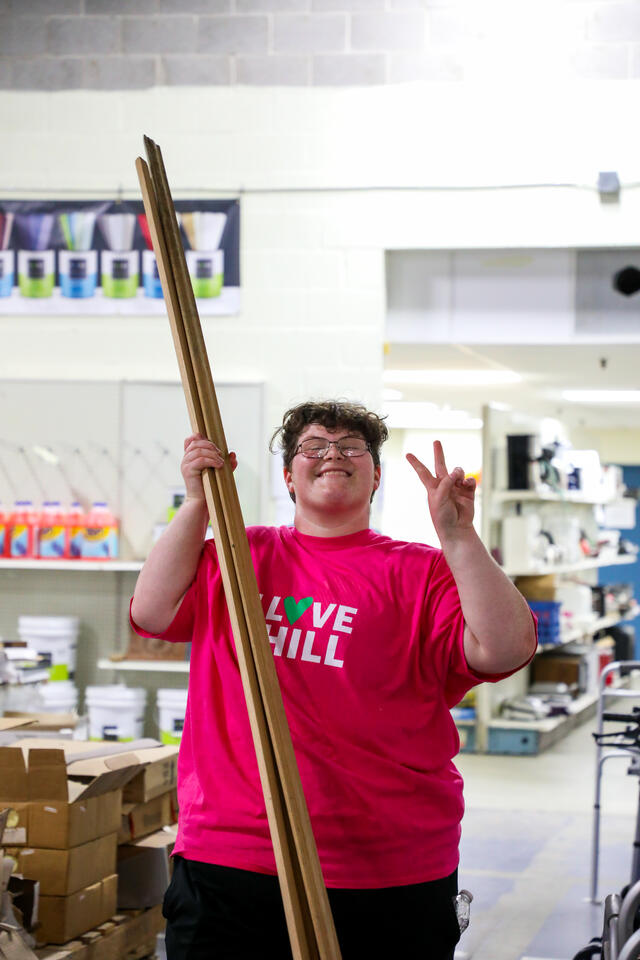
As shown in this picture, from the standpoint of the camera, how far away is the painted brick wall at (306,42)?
19.0ft

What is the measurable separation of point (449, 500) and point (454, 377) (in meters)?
6.82

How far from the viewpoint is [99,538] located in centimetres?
573

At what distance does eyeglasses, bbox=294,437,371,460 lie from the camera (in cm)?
215

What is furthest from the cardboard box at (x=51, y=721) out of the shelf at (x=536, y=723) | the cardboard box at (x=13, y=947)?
the shelf at (x=536, y=723)

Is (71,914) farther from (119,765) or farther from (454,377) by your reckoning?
(454,377)

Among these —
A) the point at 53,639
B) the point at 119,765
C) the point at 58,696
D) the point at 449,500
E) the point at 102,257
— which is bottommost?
the point at 58,696

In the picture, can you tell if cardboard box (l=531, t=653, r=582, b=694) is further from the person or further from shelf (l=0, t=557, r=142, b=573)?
the person

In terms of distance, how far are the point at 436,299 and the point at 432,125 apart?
2.74 feet

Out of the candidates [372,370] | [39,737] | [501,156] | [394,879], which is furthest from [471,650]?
[501,156]

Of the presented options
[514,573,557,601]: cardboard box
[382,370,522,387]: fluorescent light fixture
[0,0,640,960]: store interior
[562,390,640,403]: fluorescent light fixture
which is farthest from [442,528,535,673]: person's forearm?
[562,390,640,403]: fluorescent light fixture

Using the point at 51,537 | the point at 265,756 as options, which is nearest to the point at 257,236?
the point at 51,537

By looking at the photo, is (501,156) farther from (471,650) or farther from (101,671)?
(471,650)

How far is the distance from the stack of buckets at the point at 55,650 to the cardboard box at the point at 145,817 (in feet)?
5.30

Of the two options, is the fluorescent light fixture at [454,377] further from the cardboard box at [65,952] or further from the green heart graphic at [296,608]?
the green heart graphic at [296,608]
